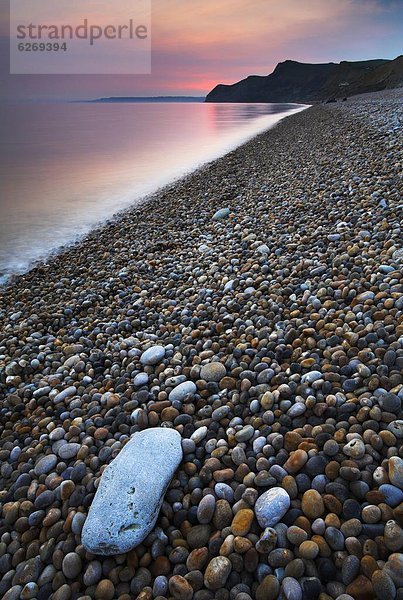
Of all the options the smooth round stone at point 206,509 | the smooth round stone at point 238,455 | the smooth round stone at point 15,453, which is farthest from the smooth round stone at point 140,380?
the smooth round stone at point 206,509

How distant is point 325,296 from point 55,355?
2289mm

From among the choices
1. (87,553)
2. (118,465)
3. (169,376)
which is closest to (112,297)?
(169,376)

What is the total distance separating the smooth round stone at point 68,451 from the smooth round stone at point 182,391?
0.62 m

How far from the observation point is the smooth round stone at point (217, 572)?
1.50 meters

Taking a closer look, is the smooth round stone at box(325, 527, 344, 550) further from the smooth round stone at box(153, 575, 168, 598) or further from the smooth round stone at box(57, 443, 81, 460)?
the smooth round stone at box(57, 443, 81, 460)

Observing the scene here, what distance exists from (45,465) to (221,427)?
103 cm

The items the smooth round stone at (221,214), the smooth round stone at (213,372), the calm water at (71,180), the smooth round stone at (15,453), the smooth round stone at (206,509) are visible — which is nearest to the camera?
the smooth round stone at (206,509)

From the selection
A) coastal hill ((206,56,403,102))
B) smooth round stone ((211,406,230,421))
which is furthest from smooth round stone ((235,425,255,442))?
coastal hill ((206,56,403,102))

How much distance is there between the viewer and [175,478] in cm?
195

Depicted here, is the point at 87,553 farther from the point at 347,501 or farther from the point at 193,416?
the point at 347,501

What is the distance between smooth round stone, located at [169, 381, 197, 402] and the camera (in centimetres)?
243

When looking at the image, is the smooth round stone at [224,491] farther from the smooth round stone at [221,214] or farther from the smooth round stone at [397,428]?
the smooth round stone at [221,214]

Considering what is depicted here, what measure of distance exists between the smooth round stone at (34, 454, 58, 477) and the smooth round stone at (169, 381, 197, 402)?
0.76 metres

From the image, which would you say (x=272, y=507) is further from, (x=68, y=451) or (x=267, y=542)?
(x=68, y=451)
